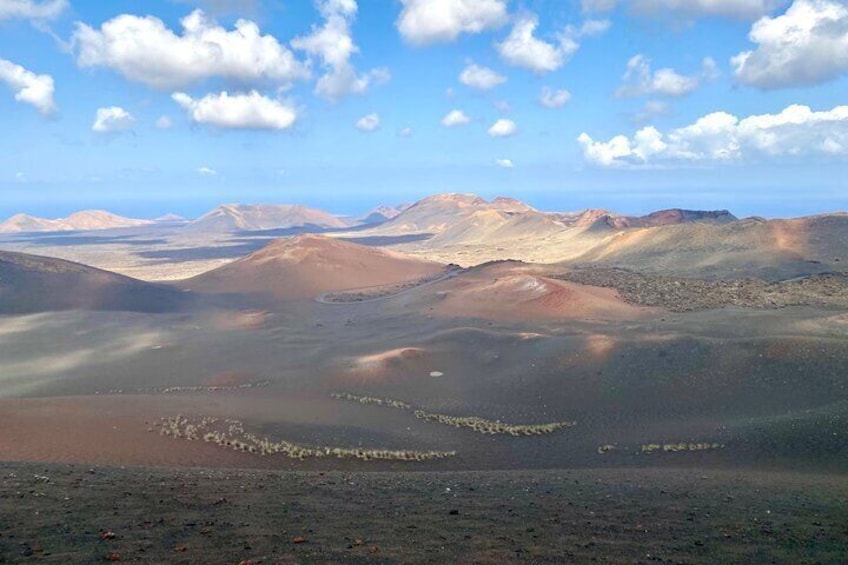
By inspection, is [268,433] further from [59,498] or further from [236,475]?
[59,498]

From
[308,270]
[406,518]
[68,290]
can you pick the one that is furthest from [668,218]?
[406,518]

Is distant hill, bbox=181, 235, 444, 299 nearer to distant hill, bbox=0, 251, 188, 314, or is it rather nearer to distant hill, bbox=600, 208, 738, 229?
distant hill, bbox=0, 251, 188, 314

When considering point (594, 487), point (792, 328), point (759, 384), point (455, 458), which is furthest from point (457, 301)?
point (594, 487)

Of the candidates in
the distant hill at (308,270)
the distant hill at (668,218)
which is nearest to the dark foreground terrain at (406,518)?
the distant hill at (308,270)

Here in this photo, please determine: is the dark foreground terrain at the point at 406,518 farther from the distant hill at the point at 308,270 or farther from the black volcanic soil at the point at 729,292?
the distant hill at the point at 308,270

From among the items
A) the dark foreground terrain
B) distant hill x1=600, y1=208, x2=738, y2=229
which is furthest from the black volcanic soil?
distant hill x1=600, y1=208, x2=738, y2=229
